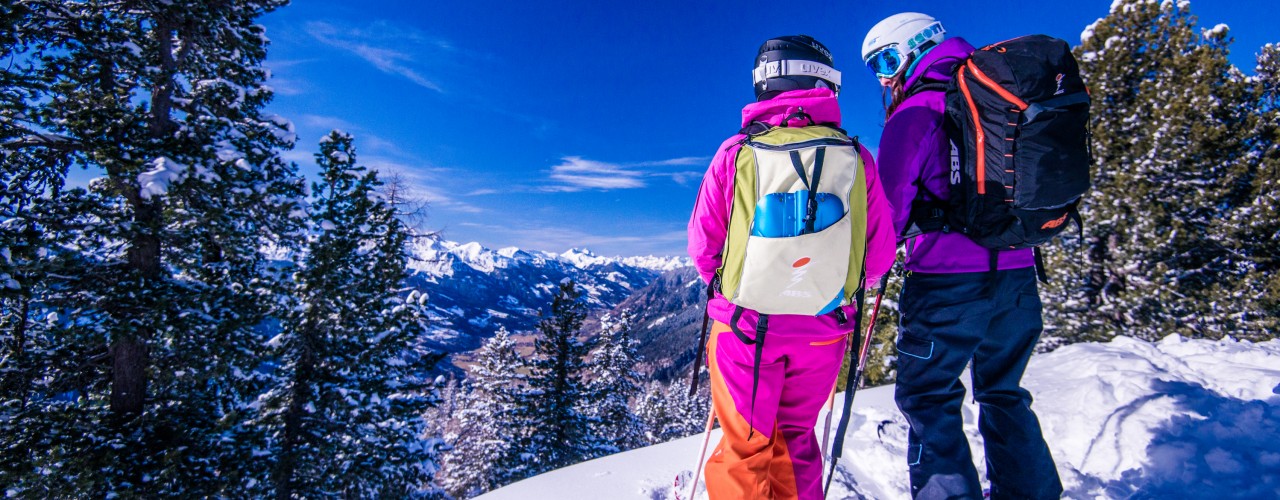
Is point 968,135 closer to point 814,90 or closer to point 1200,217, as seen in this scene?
point 814,90

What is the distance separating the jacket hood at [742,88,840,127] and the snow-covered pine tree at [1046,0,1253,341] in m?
12.3

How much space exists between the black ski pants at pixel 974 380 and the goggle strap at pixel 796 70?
111cm

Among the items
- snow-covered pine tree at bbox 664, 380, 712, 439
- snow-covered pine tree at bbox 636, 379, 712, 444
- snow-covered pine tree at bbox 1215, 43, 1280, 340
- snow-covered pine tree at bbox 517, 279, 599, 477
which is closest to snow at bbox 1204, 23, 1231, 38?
snow-covered pine tree at bbox 1215, 43, 1280, 340

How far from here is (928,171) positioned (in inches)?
86.3

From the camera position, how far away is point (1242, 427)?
3148 millimetres

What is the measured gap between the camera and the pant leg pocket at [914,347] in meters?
2.17

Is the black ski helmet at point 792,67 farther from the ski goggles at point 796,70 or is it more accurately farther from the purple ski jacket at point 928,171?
the purple ski jacket at point 928,171

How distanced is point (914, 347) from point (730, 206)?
46.9 inches

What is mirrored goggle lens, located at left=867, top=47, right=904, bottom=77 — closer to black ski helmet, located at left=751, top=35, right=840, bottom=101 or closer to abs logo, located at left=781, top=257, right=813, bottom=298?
black ski helmet, located at left=751, top=35, right=840, bottom=101

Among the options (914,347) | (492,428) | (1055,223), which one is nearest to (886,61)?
(1055,223)

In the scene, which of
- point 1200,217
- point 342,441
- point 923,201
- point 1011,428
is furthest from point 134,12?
point 1200,217

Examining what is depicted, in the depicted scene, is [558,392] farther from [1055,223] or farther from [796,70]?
[1055,223]

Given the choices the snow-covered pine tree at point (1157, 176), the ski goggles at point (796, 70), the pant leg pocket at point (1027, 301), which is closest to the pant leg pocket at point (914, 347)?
the pant leg pocket at point (1027, 301)

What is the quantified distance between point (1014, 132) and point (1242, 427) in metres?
3.36
